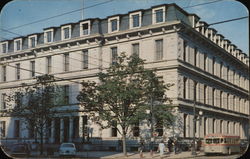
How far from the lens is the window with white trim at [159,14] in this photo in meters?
18.2

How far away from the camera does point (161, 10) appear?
1825 cm

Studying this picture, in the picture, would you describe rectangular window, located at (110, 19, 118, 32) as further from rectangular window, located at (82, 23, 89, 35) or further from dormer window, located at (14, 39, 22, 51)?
dormer window, located at (14, 39, 22, 51)

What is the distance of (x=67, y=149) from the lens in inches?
837

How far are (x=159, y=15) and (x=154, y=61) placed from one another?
9.42 ft

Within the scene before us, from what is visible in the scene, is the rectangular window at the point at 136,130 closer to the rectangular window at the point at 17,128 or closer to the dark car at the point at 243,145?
the dark car at the point at 243,145

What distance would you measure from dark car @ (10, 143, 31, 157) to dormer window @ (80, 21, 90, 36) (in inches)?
310

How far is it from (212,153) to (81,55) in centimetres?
1025

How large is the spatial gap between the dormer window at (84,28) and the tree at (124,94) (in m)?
2.76

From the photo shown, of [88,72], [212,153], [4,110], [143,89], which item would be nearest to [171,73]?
[143,89]

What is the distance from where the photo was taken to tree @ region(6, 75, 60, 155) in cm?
2382

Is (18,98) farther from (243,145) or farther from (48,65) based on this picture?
(243,145)

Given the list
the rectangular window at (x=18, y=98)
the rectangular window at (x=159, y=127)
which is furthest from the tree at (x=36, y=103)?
the rectangular window at (x=159, y=127)

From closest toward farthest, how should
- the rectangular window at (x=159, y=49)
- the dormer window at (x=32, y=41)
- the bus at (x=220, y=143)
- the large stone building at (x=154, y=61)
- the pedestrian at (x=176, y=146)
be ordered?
the bus at (x=220, y=143) → the pedestrian at (x=176, y=146) → the large stone building at (x=154, y=61) → the rectangular window at (x=159, y=49) → the dormer window at (x=32, y=41)

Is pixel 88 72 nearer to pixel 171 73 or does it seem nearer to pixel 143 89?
pixel 143 89
